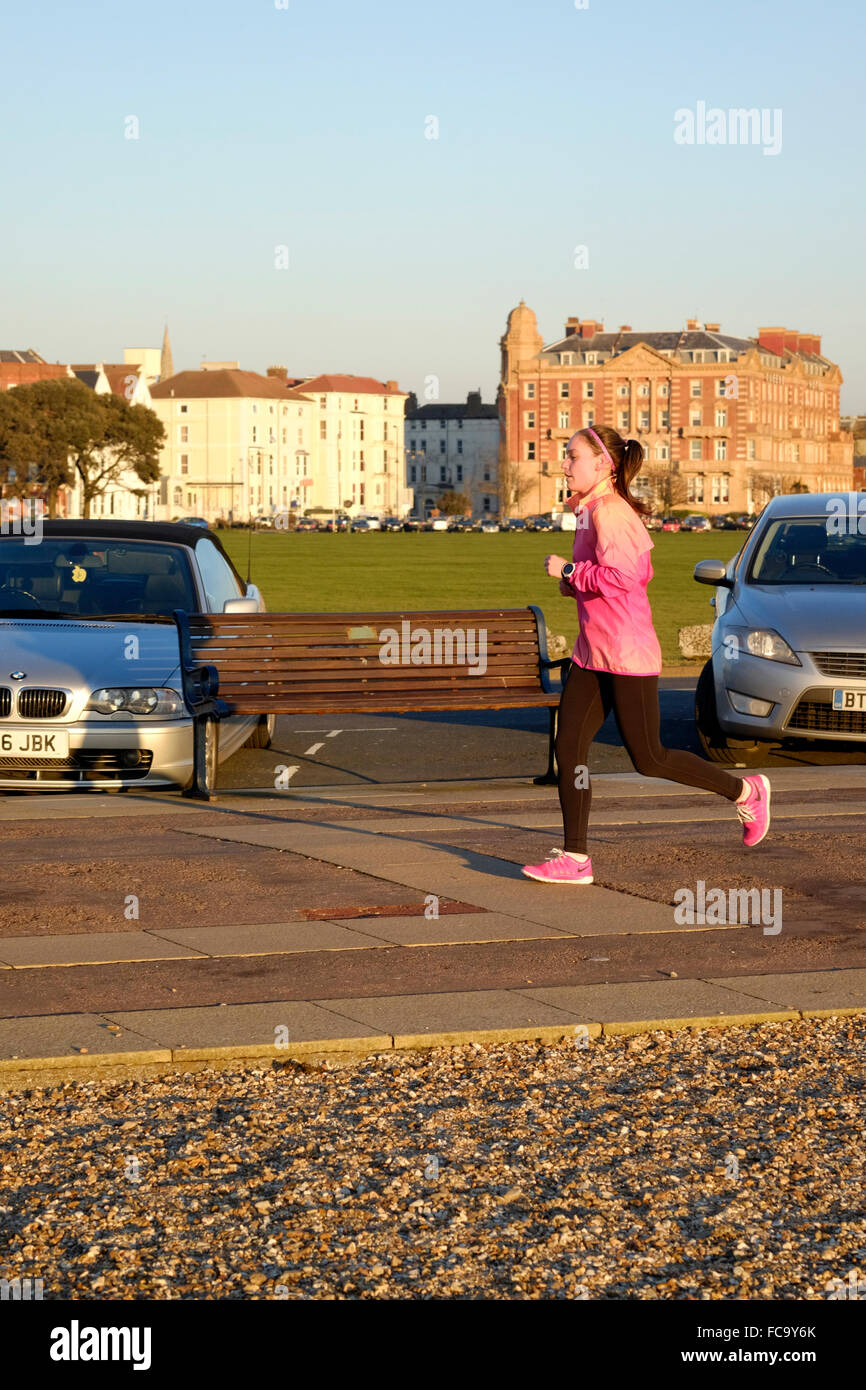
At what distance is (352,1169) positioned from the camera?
3.99 metres

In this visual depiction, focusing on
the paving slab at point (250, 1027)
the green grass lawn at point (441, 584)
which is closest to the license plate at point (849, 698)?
the paving slab at point (250, 1027)

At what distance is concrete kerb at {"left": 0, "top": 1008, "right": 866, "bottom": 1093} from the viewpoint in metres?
4.69

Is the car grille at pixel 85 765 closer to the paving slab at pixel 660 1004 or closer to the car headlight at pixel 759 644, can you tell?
the car headlight at pixel 759 644

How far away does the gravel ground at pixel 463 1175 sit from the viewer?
342 centimetres

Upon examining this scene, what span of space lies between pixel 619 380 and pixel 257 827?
15702 cm

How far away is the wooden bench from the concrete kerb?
456cm

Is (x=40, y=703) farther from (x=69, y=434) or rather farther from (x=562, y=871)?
(x=69, y=434)

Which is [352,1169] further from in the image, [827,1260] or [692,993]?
[692,993]

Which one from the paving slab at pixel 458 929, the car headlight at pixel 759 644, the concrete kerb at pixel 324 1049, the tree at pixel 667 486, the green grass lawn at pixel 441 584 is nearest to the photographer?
the concrete kerb at pixel 324 1049

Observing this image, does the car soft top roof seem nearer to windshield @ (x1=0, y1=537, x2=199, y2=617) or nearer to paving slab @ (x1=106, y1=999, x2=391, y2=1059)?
windshield @ (x1=0, y1=537, x2=199, y2=617)

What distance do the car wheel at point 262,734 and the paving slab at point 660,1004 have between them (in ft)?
20.6

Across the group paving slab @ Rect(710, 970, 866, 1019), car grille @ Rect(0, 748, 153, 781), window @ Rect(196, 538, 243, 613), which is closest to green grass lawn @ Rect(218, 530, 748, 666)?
window @ Rect(196, 538, 243, 613)
